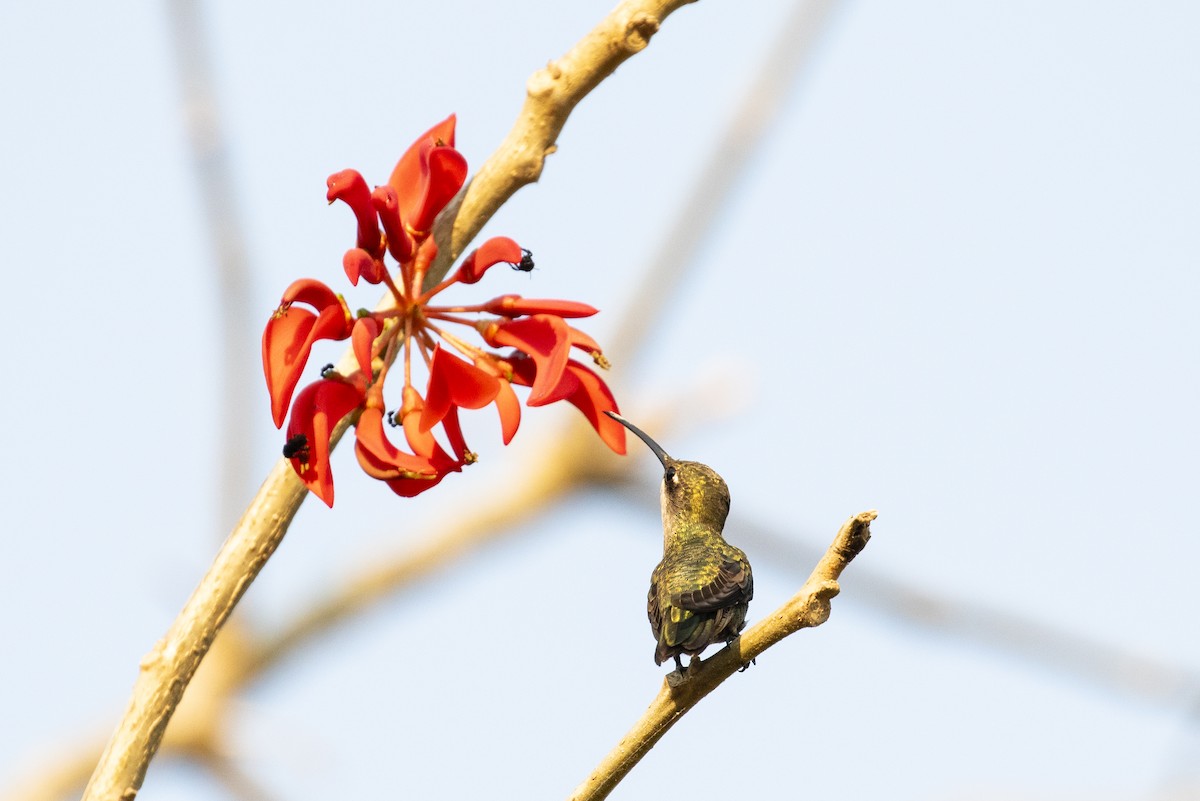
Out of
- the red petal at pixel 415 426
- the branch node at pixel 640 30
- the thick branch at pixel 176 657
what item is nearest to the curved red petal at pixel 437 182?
the red petal at pixel 415 426

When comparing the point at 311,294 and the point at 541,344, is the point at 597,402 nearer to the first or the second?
the point at 541,344

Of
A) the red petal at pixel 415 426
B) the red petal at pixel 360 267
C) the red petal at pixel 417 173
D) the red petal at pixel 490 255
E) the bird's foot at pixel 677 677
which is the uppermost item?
the red petal at pixel 417 173

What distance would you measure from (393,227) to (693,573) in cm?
128

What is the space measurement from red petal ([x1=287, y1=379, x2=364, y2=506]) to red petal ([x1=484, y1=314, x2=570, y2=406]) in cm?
35

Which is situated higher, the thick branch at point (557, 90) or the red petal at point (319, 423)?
the thick branch at point (557, 90)

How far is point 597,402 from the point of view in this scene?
275 cm

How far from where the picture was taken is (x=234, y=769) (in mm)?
5840

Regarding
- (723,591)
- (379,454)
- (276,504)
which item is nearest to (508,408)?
(379,454)

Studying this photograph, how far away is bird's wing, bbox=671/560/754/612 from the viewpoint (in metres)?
3.06

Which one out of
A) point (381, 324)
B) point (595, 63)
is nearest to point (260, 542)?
point (381, 324)

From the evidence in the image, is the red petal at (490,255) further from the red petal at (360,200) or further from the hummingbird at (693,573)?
the hummingbird at (693,573)

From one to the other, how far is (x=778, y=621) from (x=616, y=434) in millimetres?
773

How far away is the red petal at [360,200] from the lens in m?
2.57

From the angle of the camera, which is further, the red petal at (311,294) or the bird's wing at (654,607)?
the bird's wing at (654,607)
